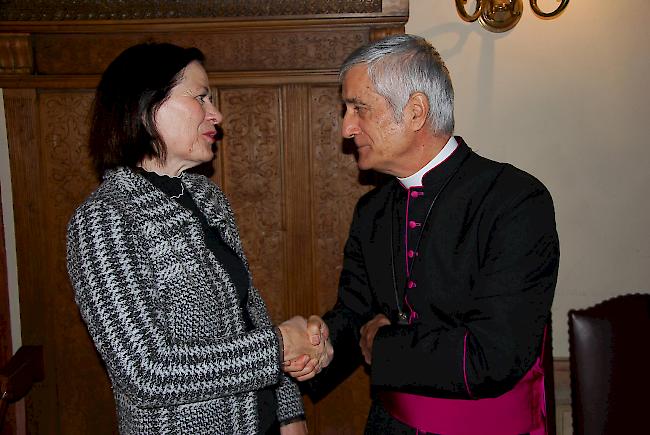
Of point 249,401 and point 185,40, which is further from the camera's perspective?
point 185,40

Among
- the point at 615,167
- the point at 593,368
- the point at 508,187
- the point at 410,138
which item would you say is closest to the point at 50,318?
the point at 410,138

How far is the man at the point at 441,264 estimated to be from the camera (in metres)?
1.46

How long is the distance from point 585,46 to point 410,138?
3.87 feet

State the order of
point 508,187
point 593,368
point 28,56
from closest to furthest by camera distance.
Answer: point 508,187, point 593,368, point 28,56

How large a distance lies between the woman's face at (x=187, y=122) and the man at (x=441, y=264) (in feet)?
1.32

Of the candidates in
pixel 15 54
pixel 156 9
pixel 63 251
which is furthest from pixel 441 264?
pixel 15 54

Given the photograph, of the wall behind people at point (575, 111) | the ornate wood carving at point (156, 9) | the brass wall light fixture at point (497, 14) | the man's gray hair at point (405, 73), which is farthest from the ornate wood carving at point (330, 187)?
the man's gray hair at point (405, 73)

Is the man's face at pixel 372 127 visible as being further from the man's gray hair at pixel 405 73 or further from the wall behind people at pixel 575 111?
the wall behind people at pixel 575 111

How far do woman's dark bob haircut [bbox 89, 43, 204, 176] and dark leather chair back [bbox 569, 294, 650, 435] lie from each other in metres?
1.60

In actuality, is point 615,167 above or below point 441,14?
below

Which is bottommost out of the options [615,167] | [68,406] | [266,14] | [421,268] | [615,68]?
[68,406]

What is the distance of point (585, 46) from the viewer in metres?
2.37

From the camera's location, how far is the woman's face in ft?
5.16

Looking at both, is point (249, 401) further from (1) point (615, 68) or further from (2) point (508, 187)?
(1) point (615, 68)
